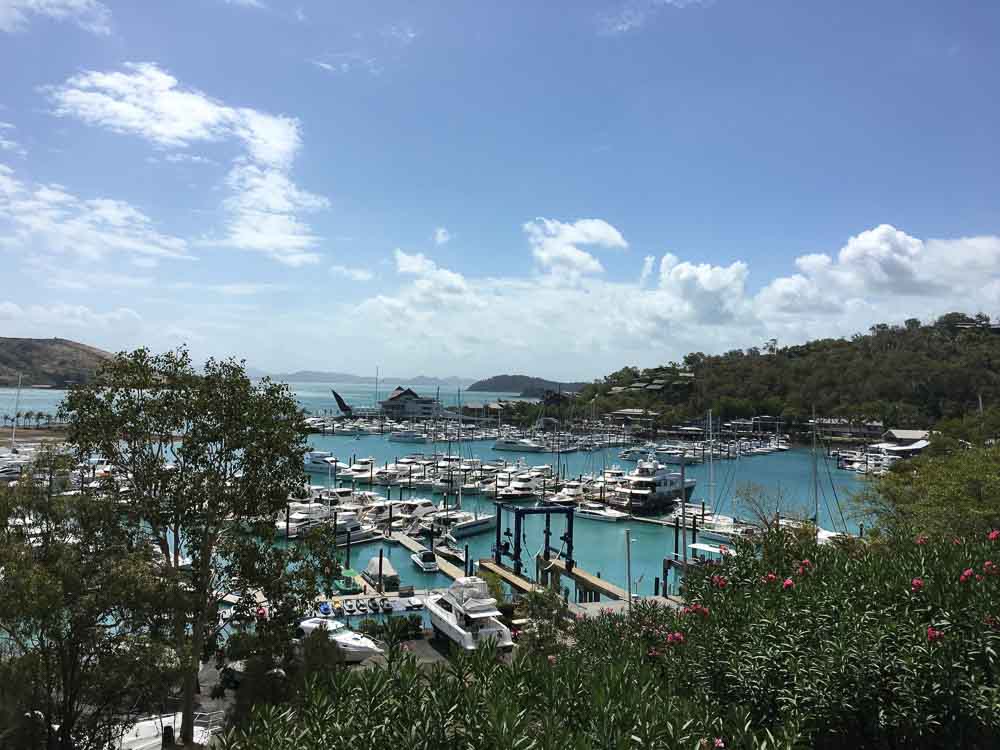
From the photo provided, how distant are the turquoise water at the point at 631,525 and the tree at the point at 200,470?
20666mm

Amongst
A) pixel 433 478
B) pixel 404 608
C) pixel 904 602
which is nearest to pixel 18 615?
pixel 904 602

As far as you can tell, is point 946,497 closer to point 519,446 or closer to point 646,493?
point 646,493

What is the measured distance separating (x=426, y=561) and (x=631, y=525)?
1830 centimetres

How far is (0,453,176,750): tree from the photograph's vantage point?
366 inches

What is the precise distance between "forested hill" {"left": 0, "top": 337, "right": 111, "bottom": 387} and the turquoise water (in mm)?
116765

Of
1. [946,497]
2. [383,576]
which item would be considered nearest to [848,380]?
[946,497]

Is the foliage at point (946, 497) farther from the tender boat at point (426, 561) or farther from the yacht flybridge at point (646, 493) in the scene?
the tender boat at point (426, 561)

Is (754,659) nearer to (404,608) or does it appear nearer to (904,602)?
(904,602)

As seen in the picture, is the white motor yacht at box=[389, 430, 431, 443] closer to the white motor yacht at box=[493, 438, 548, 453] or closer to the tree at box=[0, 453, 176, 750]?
the white motor yacht at box=[493, 438, 548, 453]

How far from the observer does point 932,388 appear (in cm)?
10094

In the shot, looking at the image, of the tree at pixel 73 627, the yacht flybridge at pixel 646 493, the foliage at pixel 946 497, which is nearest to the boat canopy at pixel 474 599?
the tree at pixel 73 627

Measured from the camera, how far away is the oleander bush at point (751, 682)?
5.40 metres

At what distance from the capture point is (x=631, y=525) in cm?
4597

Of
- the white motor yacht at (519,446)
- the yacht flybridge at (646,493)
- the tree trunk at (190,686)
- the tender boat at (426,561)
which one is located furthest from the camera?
the white motor yacht at (519,446)
